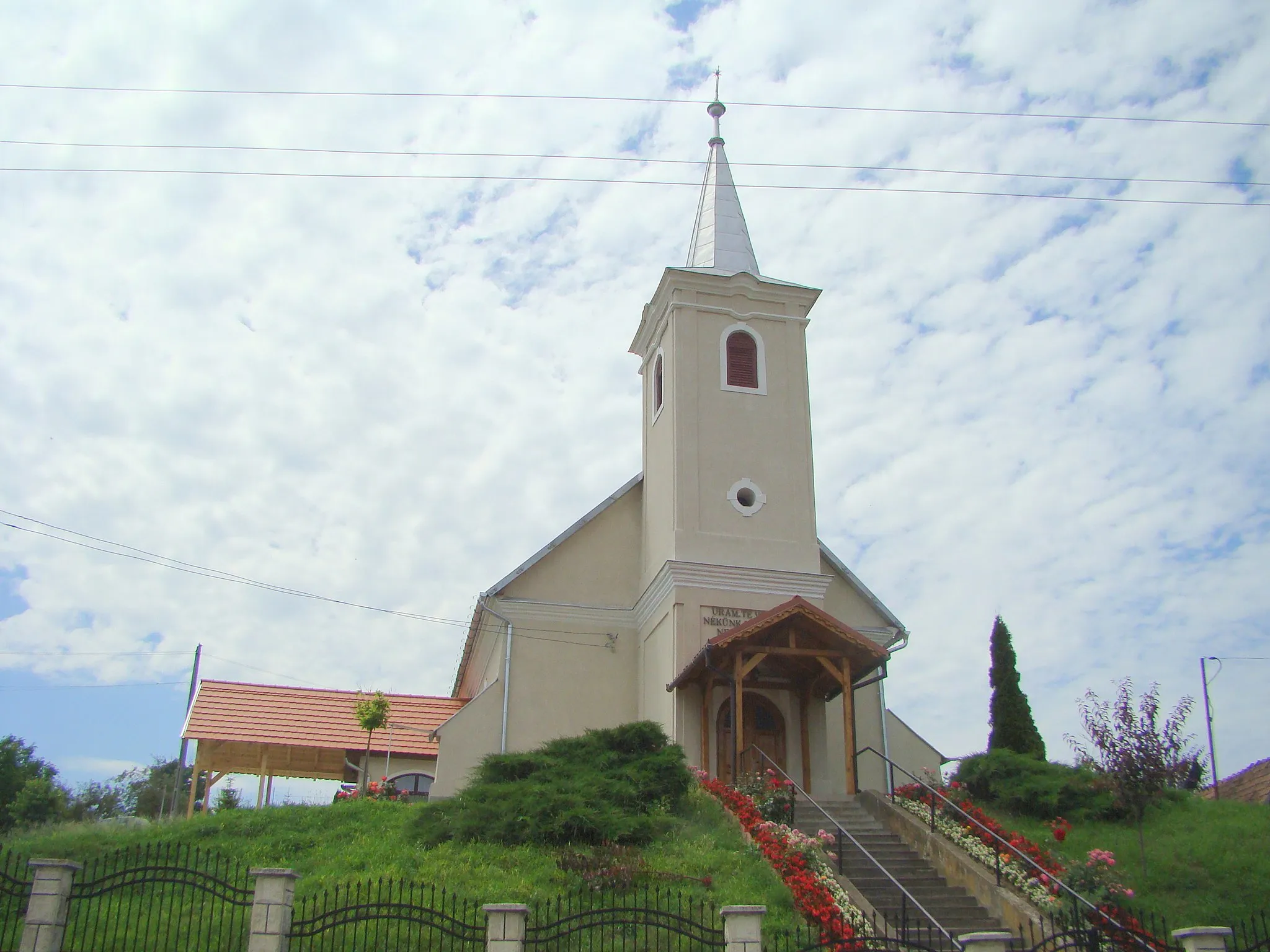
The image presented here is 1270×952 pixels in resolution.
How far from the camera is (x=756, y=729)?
2214cm

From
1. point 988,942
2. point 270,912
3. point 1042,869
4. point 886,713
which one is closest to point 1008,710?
point 886,713

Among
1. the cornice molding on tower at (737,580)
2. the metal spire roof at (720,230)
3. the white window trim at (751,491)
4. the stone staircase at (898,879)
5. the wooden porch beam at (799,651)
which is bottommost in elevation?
the stone staircase at (898,879)

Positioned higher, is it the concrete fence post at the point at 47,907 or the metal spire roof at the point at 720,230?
the metal spire roof at the point at 720,230

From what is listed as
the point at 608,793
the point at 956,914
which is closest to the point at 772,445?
the point at 608,793

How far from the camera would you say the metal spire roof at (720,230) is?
2750cm

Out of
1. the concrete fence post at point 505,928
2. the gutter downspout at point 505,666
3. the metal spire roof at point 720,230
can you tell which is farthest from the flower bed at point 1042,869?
the metal spire roof at point 720,230

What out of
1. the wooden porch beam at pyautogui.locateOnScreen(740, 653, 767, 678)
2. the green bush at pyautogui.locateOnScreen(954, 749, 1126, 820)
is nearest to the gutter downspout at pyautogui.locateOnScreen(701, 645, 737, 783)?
the wooden porch beam at pyautogui.locateOnScreen(740, 653, 767, 678)

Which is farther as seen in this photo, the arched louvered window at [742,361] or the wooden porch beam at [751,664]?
the arched louvered window at [742,361]

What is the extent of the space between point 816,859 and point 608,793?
11.1 ft

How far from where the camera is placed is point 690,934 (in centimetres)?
1124

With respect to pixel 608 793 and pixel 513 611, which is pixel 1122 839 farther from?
pixel 513 611

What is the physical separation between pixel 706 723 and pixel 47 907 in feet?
40.6

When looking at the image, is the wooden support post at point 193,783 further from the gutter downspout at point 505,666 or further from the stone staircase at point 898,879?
the stone staircase at point 898,879

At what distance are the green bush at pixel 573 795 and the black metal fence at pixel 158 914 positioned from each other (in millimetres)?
3150
